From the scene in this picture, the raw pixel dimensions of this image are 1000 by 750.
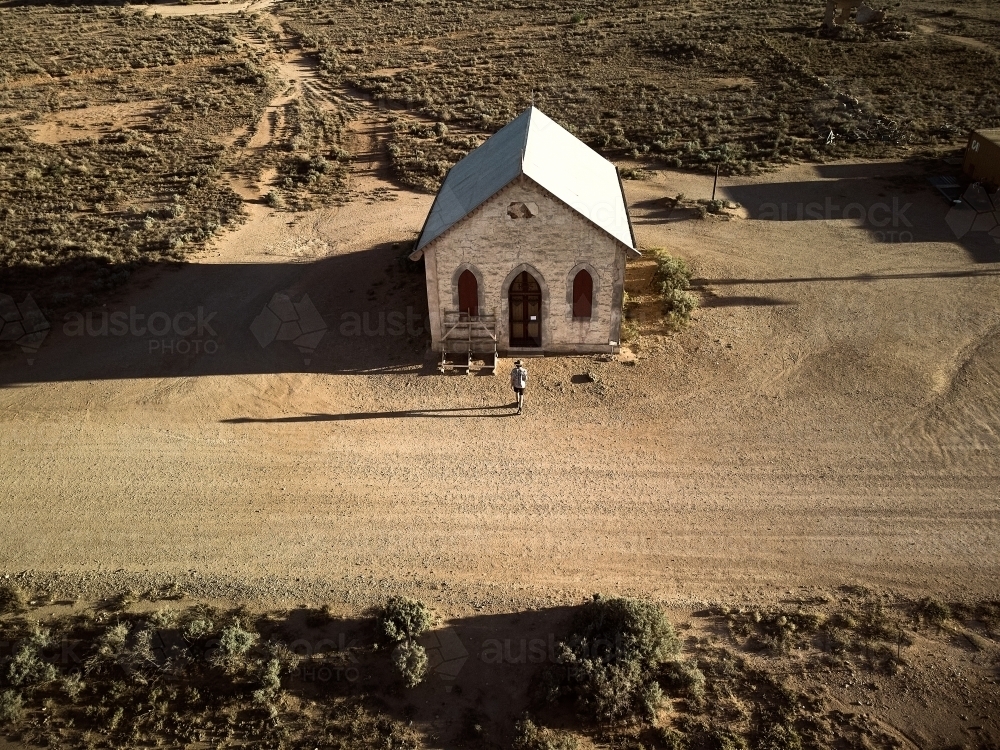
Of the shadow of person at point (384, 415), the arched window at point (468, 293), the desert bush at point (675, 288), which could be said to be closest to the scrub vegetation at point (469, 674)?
the shadow of person at point (384, 415)

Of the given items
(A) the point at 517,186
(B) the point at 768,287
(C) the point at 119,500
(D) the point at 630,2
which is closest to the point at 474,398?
(A) the point at 517,186

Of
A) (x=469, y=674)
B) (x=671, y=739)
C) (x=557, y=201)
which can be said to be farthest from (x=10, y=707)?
(x=557, y=201)

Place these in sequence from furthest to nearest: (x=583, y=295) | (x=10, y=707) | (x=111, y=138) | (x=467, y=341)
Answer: (x=111, y=138) → (x=467, y=341) → (x=583, y=295) → (x=10, y=707)

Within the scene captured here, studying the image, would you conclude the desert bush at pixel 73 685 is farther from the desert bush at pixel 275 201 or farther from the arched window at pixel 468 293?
the desert bush at pixel 275 201

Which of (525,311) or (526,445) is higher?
(525,311)

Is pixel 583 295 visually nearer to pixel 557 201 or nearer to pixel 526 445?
pixel 557 201

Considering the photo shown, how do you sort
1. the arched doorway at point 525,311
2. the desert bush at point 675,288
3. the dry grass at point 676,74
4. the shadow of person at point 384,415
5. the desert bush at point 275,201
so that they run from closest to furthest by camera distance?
1. the shadow of person at point 384,415
2. the arched doorway at point 525,311
3. the desert bush at point 675,288
4. the desert bush at point 275,201
5. the dry grass at point 676,74

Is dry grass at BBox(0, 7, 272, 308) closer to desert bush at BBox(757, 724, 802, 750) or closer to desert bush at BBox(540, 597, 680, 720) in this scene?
desert bush at BBox(540, 597, 680, 720)
